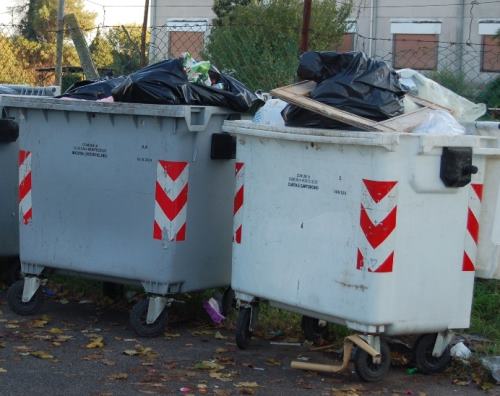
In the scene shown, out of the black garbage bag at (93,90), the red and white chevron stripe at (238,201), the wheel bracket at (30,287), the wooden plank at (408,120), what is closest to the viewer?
the wooden plank at (408,120)

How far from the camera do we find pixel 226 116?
6.48 meters

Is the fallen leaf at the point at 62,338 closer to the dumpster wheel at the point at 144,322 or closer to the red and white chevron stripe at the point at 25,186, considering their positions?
the dumpster wheel at the point at 144,322

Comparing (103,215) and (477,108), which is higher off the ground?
(477,108)

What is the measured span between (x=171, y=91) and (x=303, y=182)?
1320mm

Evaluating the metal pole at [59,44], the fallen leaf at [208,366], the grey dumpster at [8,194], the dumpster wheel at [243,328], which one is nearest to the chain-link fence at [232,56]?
the metal pole at [59,44]

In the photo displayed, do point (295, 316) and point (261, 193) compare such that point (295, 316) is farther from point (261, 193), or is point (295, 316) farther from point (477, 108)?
point (477, 108)

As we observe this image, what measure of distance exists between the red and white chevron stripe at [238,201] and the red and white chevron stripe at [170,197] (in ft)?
1.29

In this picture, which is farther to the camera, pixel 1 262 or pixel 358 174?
pixel 1 262

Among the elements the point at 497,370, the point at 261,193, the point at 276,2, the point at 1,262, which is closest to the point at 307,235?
the point at 261,193

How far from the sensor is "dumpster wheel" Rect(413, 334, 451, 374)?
561cm

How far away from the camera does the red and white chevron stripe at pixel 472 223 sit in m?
5.48

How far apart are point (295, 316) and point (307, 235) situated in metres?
1.34

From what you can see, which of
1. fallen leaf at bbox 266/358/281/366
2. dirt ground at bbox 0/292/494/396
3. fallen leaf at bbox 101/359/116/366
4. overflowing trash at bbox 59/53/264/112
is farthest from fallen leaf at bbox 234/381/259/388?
overflowing trash at bbox 59/53/264/112

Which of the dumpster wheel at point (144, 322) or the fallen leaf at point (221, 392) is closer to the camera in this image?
the fallen leaf at point (221, 392)
